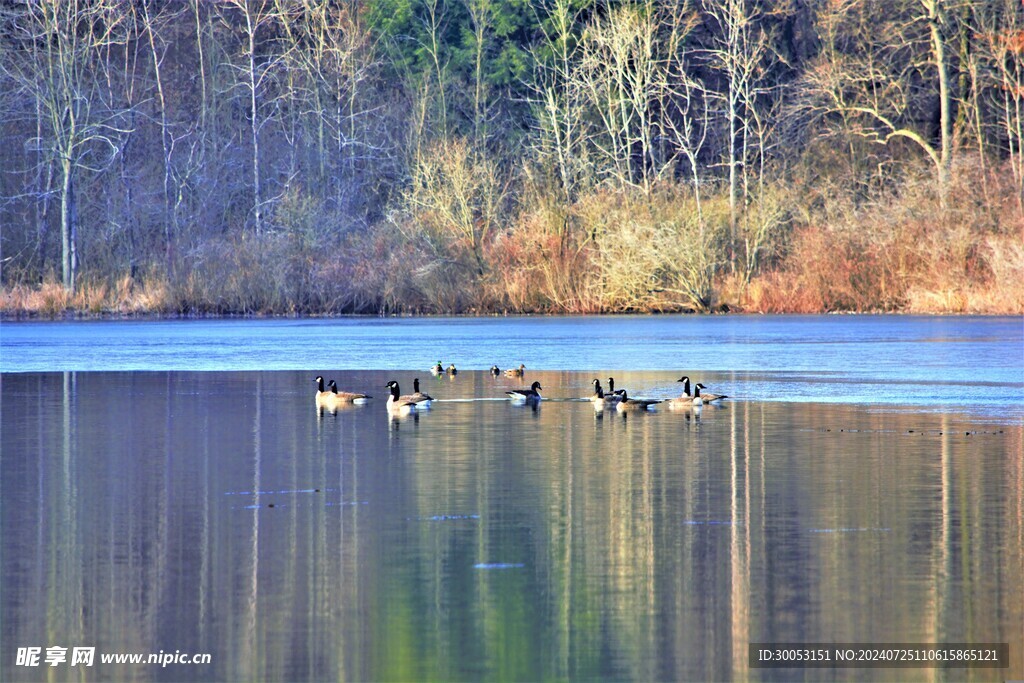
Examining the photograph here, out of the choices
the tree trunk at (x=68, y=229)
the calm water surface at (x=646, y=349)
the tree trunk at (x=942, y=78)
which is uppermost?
the tree trunk at (x=942, y=78)

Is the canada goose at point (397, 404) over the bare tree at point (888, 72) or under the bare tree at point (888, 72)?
under

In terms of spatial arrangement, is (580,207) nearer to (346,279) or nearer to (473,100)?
(346,279)

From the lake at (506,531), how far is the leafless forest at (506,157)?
22.3 m

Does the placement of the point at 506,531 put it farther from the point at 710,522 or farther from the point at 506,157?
the point at 506,157

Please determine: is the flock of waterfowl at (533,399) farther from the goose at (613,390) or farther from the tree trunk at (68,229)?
the tree trunk at (68,229)

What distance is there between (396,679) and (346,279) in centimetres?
3916

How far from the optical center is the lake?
7.39m

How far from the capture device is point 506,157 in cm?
5178

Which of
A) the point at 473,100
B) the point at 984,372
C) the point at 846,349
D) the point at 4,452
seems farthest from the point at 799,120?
the point at 4,452

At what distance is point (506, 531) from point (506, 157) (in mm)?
42485

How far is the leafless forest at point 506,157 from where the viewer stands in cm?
4288

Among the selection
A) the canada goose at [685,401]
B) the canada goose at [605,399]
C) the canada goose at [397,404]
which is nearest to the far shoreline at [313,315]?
the canada goose at [685,401]

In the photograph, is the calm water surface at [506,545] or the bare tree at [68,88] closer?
the calm water surface at [506,545]

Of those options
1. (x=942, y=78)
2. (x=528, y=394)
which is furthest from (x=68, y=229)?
(x=528, y=394)
